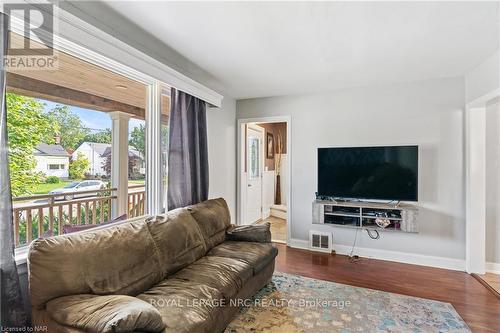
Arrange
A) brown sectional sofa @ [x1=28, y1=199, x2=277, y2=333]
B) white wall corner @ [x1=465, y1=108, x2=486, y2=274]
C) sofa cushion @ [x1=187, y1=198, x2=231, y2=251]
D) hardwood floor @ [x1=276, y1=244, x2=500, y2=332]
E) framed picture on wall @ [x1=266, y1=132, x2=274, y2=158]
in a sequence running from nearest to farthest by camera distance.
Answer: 1. brown sectional sofa @ [x1=28, y1=199, x2=277, y2=333]
2. hardwood floor @ [x1=276, y1=244, x2=500, y2=332]
3. sofa cushion @ [x1=187, y1=198, x2=231, y2=251]
4. white wall corner @ [x1=465, y1=108, x2=486, y2=274]
5. framed picture on wall @ [x1=266, y1=132, x2=274, y2=158]

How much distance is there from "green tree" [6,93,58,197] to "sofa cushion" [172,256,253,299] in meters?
1.28

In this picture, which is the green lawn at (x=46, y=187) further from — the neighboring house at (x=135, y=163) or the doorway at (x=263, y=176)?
the doorway at (x=263, y=176)

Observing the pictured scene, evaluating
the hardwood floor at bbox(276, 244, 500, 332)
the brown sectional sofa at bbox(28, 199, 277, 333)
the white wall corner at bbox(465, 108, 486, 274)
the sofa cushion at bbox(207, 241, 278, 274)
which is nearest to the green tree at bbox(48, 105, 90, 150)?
the brown sectional sofa at bbox(28, 199, 277, 333)

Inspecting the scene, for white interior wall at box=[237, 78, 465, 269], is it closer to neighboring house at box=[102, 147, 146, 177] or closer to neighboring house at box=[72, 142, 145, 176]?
neighboring house at box=[102, 147, 146, 177]

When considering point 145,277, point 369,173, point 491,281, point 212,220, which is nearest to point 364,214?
point 369,173

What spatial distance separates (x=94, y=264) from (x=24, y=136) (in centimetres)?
103

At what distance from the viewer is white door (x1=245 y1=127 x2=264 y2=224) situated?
531cm

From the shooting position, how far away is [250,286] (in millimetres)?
2402

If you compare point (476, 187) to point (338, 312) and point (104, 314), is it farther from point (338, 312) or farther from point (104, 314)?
point (104, 314)

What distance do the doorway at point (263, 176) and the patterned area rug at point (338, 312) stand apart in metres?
1.86

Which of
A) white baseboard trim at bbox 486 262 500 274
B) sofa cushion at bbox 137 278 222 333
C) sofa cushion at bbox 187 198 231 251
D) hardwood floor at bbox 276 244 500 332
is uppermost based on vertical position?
sofa cushion at bbox 187 198 231 251

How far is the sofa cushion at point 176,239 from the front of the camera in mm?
2122

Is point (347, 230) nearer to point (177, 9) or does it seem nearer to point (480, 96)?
point (480, 96)

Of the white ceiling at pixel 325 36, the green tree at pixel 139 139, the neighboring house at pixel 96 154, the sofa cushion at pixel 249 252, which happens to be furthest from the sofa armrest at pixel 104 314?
the white ceiling at pixel 325 36
